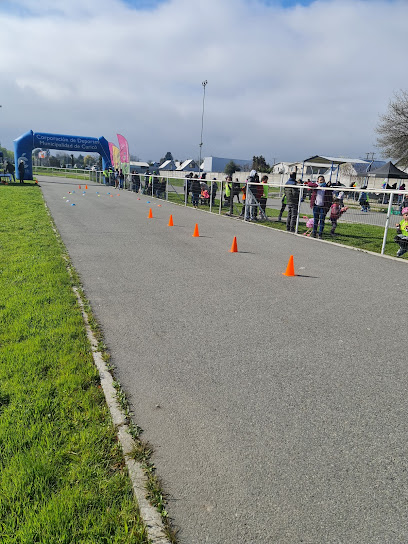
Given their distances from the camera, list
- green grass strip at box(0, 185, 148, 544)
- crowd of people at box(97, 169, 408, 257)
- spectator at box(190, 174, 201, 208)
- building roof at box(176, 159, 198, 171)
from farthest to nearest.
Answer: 1. building roof at box(176, 159, 198, 171)
2. spectator at box(190, 174, 201, 208)
3. crowd of people at box(97, 169, 408, 257)
4. green grass strip at box(0, 185, 148, 544)

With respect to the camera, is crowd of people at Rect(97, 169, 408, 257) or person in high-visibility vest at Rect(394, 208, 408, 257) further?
crowd of people at Rect(97, 169, 408, 257)

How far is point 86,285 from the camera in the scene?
618cm

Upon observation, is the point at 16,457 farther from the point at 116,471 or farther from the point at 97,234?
the point at 97,234

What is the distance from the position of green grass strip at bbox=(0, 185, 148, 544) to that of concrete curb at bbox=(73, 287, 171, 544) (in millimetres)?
38

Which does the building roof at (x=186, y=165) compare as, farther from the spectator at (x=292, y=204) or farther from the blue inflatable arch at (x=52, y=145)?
the spectator at (x=292, y=204)

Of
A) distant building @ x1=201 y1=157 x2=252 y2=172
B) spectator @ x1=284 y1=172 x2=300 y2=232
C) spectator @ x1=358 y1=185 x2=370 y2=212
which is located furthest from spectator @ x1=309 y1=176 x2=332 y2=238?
distant building @ x1=201 y1=157 x2=252 y2=172

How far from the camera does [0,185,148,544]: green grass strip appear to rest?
1.96 metres

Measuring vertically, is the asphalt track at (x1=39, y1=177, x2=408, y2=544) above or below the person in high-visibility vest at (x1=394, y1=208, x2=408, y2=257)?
below

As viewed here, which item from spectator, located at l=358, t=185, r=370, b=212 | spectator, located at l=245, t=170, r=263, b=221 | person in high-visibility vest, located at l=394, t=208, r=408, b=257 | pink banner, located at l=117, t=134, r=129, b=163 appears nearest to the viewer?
person in high-visibility vest, located at l=394, t=208, r=408, b=257

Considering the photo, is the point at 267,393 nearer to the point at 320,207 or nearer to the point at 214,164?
the point at 320,207

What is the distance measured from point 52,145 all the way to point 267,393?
40779mm

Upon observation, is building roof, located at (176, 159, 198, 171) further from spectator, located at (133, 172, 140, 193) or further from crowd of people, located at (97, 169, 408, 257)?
crowd of people, located at (97, 169, 408, 257)

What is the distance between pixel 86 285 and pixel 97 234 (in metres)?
5.16

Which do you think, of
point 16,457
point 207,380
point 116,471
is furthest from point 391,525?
point 16,457
